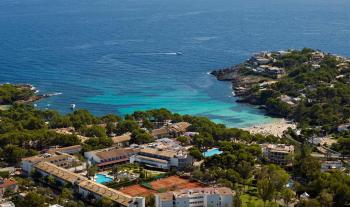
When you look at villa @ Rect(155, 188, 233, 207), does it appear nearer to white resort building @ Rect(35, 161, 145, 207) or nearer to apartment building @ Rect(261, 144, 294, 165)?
white resort building @ Rect(35, 161, 145, 207)

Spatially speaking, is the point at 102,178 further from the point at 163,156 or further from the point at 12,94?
the point at 12,94

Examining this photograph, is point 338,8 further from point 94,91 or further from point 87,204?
point 87,204

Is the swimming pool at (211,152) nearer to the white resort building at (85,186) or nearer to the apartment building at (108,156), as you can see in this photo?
the apartment building at (108,156)

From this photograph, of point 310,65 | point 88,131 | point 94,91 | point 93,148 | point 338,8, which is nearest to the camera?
point 93,148

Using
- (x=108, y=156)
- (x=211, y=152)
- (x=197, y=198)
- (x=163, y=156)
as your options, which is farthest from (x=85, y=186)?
(x=211, y=152)

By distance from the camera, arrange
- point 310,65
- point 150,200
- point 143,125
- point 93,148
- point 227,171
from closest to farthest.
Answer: point 150,200
point 227,171
point 93,148
point 143,125
point 310,65

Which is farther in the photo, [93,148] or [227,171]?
[93,148]

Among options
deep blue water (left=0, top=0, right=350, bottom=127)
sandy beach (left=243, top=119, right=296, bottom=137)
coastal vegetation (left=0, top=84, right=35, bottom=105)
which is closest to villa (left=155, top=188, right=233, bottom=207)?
sandy beach (left=243, top=119, right=296, bottom=137)

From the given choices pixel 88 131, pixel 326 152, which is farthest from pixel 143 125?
pixel 326 152
